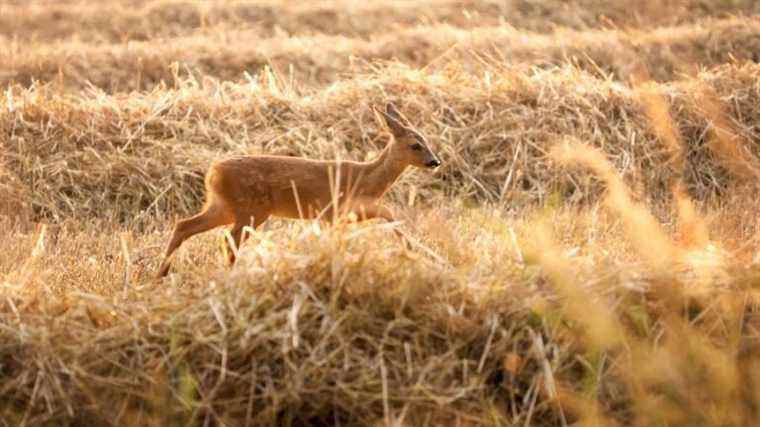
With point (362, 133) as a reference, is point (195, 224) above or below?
above

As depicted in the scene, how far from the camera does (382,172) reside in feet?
25.0

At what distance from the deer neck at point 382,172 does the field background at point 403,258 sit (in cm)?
38

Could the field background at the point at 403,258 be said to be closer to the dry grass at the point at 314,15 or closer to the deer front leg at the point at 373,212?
the deer front leg at the point at 373,212

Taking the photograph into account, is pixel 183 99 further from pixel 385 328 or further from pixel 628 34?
pixel 628 34

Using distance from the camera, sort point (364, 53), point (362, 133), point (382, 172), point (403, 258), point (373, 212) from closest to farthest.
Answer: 1. point (403, 258)
2. point (373, 212)
3. point (382, 172)
4. point (362, 133)
5. point (364, 53)

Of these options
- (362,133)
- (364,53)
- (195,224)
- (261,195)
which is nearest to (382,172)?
(261,195)

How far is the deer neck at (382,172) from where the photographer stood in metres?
7.56

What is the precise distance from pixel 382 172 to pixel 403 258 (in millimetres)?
2186

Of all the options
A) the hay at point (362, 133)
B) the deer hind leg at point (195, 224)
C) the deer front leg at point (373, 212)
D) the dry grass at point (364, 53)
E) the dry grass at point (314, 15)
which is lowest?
the dry grass at point (314, 15)

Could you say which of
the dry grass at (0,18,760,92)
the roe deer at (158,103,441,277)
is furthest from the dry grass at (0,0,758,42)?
the roe deer at (158,103,441,277)

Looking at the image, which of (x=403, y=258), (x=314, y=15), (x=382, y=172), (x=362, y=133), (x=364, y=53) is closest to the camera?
(x=403, y=258)

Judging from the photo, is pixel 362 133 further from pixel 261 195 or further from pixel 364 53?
pixel 364 53

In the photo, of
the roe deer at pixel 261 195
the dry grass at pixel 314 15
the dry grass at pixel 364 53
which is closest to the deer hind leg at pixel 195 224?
the roe deer at pixel 261 195

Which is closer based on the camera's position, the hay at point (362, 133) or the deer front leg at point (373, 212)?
the deer front leg at point (373, 212)
